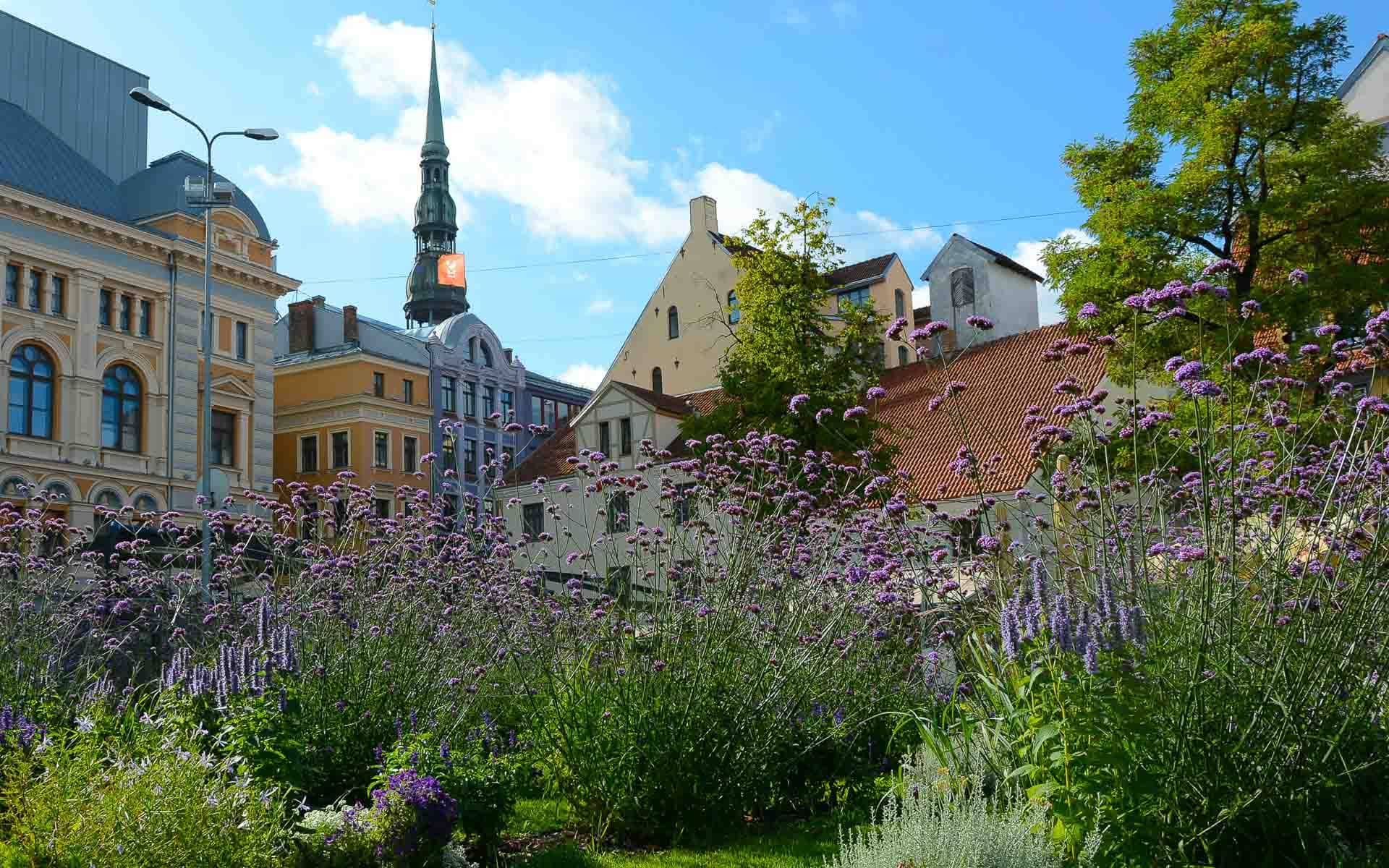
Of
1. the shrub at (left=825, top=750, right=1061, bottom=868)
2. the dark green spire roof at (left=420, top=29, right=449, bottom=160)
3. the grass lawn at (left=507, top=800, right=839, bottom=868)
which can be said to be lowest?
the grass lawn at (left=507, top=800, right=839, bottom=868)

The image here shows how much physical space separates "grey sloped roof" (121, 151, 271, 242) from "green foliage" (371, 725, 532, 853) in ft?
121

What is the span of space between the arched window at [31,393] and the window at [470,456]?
18812 mm

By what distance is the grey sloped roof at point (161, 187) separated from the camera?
40.0 meters

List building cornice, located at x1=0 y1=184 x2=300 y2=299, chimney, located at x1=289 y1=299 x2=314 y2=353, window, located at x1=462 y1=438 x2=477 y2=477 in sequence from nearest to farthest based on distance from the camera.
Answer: building cornice, located at x1=0 y1=184 x2=300 y2=299 → chimney, located at x1=289 y1=299 x2=314 y2=353 → window, located at x1=462 y1=438 x2=477 y2=477

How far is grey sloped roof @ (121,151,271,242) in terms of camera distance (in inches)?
1574

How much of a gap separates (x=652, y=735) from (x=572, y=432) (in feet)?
115

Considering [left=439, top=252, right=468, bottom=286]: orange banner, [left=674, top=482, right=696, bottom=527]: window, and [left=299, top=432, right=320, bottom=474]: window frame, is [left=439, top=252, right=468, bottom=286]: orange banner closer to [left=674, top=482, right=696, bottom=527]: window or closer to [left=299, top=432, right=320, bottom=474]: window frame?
[left=299, top=432, right=320, bottom=474]: window frame

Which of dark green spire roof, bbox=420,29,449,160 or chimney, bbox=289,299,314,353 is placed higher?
dark green spire roof, bbox=420,29,449,160

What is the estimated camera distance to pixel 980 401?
32.6 meters

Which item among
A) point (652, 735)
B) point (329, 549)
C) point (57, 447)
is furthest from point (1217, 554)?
point (57, 447)

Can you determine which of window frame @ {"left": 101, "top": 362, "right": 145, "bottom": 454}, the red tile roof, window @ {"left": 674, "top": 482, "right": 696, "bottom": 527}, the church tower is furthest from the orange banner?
window @ {"left": 674, "top": 482, "right": 696, "bottom": 527}

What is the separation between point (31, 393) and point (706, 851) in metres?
34.1

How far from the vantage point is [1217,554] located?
5488mm

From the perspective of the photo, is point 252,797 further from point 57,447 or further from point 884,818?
point 57,447
